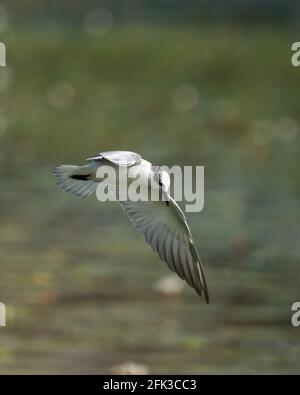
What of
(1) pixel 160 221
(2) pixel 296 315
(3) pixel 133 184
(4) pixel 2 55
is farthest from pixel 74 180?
(4) pixel 2 55

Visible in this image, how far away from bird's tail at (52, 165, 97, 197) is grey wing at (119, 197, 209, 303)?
1.01 ft

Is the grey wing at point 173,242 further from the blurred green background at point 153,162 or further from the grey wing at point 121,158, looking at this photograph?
the blurred green background at point 153,162

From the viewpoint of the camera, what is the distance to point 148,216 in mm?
5176

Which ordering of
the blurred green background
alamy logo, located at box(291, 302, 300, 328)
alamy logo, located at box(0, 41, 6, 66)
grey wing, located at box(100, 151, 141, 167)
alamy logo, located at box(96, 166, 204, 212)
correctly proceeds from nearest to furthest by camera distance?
grey wing, located at box(100, 151, 141, 167), alamy logo, located at box(96, 166, 204, 212), the blurred green background, alamy logo, located at box(291, 302, 300, 328), alamy logo, located at box(0, 41, 6, 66)

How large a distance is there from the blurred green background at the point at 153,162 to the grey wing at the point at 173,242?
0.56m

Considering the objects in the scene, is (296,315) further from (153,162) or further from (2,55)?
(2,55)

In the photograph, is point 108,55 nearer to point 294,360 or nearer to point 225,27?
point 225,27

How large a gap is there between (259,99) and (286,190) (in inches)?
79.7

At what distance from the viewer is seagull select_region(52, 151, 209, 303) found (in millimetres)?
4814

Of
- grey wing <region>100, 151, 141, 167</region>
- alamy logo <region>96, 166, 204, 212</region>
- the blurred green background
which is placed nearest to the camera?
grey wing <region>100, 151, 141, 167</region>

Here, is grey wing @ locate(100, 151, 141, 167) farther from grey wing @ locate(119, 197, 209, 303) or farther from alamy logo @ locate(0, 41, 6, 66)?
alamy logo @ locate(0, 41, 6, 66)

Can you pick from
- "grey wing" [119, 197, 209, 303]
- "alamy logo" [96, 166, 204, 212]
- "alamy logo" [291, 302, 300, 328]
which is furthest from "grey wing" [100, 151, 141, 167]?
"alamy logo" [291, 302, 300, 328]

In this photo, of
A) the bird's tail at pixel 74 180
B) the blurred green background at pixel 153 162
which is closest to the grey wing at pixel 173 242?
the bird's tail at pixel 74 180

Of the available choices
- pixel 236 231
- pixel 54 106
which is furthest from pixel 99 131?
pixel 236 231
